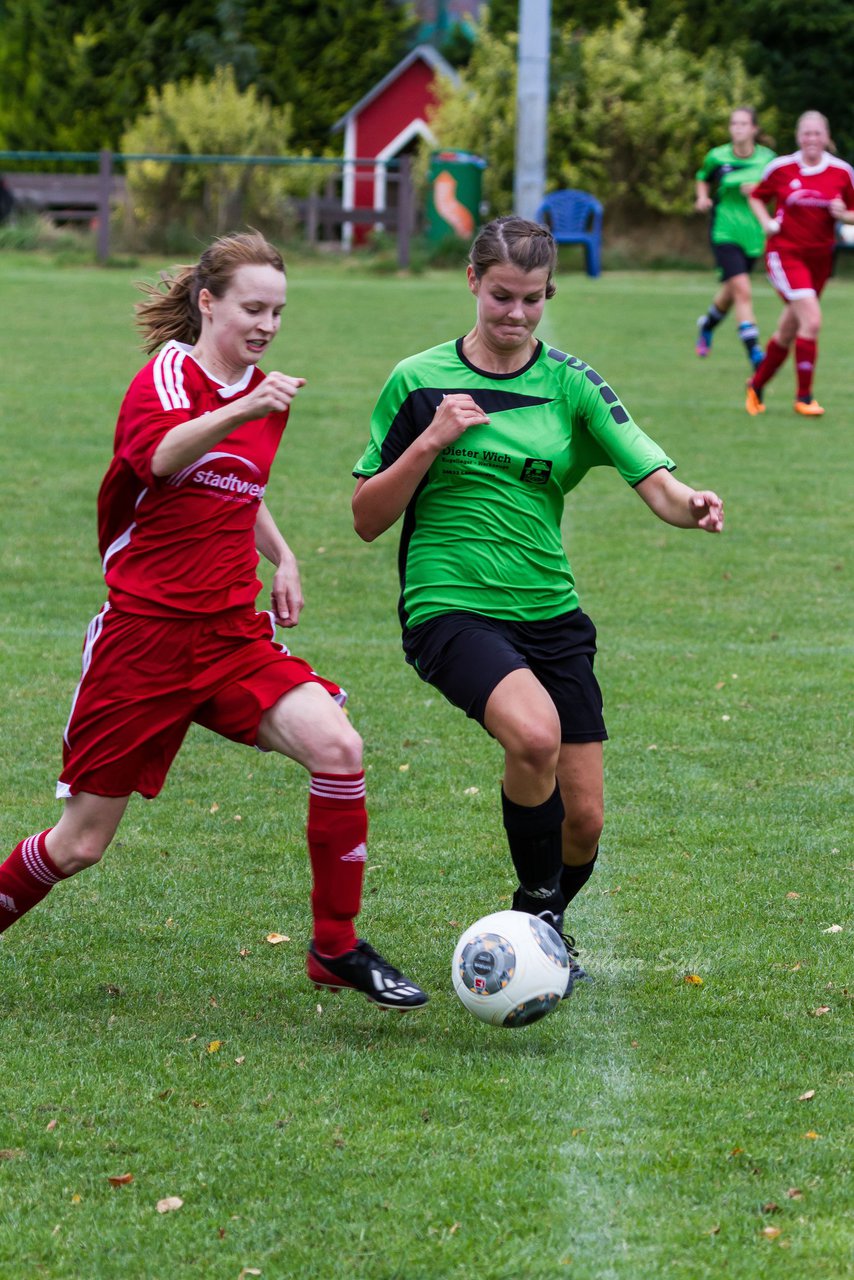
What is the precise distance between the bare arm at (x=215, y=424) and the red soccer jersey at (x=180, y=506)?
99 millimetres

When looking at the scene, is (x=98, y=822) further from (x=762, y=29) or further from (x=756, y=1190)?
(x=762, y=29)

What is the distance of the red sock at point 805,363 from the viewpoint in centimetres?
1361

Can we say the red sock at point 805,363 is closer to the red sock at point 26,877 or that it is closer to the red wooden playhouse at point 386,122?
the red sock at point 26,877

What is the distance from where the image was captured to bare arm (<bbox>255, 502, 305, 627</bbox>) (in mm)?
4337

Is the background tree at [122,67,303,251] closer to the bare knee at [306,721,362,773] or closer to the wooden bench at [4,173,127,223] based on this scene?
the wooden bench at [4,173,127,223]

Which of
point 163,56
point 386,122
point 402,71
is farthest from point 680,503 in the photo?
point 163,56

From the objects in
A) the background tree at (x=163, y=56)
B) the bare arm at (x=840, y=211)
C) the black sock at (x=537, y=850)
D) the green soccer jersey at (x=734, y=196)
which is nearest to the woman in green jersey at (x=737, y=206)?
the green soccer jersey at (x=734, y=196)

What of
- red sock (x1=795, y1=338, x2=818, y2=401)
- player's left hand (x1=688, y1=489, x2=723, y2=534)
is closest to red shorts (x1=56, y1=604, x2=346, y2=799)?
player's left hand (x1=688, y1=489, x2=723, y2=534)

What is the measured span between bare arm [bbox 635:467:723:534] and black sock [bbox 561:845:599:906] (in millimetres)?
902

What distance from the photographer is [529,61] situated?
2056 cm

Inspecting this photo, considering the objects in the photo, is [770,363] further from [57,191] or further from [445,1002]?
[57,191]

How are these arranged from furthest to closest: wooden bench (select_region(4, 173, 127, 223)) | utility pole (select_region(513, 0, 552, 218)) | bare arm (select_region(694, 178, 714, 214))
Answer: wooden bench (select_region(4, 173, 127, 223))
utility pole (select_region(513, 0, 552, 218))
bare arm (select_region(694, 178, 714, 214))

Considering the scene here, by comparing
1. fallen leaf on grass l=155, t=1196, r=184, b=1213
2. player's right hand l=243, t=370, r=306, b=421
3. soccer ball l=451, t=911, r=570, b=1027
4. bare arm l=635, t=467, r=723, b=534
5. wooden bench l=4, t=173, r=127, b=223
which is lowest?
wooden bench l=4, t=173, r=127, b=223

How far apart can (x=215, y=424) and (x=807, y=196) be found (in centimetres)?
1096
